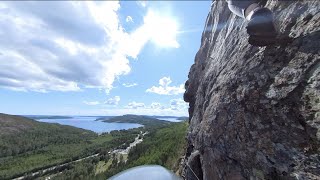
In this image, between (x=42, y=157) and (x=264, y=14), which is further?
(x=42, y=157)

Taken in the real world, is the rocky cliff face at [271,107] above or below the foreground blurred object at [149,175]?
above

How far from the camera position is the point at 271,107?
1040cm

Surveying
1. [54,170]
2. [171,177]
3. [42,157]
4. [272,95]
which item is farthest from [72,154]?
[272,95]

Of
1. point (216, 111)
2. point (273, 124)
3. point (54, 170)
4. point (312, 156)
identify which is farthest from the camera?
point (54, 170)

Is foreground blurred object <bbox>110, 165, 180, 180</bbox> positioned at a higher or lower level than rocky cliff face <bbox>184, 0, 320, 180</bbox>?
lower

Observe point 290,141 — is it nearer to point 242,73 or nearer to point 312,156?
point 312,156

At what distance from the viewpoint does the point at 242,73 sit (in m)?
12.7

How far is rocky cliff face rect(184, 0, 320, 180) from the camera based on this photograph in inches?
351

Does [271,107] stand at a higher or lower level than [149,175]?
higher

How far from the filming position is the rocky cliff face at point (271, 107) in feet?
29.2

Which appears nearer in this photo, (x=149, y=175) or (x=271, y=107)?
(x=271, y=107)

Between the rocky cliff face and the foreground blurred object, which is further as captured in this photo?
the foreground blurred object

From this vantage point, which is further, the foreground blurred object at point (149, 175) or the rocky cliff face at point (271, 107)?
the foreground blurred object at point (149, 175)

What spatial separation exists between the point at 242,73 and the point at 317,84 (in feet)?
13.4
